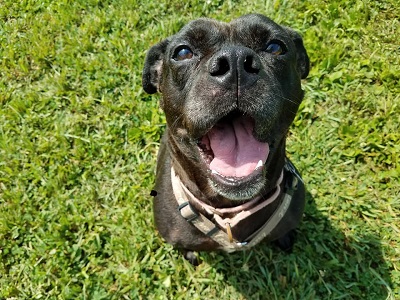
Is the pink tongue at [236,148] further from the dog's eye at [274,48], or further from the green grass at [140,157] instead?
the green grass at [140,157]

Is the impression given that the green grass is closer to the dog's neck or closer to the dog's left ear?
the dog's neck

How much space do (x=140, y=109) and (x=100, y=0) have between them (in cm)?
170

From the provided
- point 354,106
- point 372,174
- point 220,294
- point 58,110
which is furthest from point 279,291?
point 58,110

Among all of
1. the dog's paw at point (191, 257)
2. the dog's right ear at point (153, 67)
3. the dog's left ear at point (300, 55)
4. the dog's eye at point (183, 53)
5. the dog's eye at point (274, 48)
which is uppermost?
the dog's eye at point (274, 48)

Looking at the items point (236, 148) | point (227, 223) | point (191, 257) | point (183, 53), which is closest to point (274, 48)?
point (183, 53)

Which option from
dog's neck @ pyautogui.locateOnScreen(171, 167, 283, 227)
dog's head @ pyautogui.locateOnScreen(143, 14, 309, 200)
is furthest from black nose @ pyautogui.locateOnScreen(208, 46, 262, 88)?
dog's neck @ pyautogui.locateOnScreen(171, 167, 283, 227)

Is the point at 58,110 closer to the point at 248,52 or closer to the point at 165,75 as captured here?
the point at 165,75

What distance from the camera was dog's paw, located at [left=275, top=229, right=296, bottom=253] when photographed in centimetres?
383

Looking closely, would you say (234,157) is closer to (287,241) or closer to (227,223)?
(227,223)

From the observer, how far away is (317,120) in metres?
4.50

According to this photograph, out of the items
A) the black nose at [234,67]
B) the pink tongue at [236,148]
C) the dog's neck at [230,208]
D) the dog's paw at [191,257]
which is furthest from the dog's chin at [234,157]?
the dog's paw at [191,257]

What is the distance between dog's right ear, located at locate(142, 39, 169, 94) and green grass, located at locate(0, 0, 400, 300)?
3.75ft

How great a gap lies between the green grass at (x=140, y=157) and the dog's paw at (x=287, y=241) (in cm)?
8

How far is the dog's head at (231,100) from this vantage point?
7.59 ft
